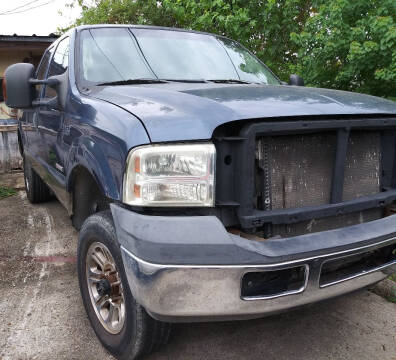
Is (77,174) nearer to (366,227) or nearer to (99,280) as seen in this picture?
(99,280)

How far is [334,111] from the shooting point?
198 cm

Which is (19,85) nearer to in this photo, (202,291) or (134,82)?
(134,82)

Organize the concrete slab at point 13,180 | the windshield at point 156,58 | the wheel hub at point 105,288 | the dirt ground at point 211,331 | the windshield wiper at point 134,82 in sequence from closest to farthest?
the wheel hub at point 105,288
the dirt ground at point 211,331
the windshield wiper at point 134,82
the windshield at point 156,58
the concrete slab at point 13,180

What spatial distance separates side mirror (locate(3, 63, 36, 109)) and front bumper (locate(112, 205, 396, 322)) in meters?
1.86

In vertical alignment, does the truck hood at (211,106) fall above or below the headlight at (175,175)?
above

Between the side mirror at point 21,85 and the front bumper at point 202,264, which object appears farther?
the side mirror at point 21,85

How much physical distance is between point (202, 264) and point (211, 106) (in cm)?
73

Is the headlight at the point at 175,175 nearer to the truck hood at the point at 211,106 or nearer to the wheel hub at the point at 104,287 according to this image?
the truck hood at the point at 211,106

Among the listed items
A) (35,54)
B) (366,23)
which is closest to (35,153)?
(366,23)

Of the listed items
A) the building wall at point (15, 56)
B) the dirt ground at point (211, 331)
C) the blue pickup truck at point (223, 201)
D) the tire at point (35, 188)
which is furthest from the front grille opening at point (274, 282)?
the building wall at point (15, 56)

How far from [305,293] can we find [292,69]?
432cm

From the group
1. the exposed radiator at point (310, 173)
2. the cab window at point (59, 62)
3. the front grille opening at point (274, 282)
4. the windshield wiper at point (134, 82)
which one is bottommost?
the front grille opening at point (274, 282)

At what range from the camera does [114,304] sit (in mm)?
2209

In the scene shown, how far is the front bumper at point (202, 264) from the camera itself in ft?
5.30
